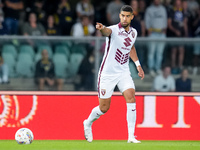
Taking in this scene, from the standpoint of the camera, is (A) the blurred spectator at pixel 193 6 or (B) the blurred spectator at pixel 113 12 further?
(A) the blurred spectator at pixel 193 6

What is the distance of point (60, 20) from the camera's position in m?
13.1

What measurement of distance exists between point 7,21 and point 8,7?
727 mm

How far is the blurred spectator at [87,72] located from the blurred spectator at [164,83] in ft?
4.67

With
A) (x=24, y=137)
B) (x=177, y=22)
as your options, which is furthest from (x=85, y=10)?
(x=24, y=137)

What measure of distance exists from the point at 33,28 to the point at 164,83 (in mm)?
3666

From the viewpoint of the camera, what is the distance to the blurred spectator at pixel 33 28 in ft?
40.7

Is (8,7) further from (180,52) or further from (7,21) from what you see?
(180,52)

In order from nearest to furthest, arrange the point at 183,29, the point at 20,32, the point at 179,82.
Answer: the point at 179,82 → the point at 20,32 → the point at 183,29

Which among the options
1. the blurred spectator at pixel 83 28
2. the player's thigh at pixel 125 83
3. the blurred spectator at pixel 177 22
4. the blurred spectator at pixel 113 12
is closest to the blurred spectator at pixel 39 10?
the blurred spectator at pixel 83 28

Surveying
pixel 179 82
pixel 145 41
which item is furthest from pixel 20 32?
pixel 179 82

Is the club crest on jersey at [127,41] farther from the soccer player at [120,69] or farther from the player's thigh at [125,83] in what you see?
the player's thigh at [125,83]

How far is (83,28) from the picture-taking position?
12.9 m

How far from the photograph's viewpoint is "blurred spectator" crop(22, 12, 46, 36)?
488 inches

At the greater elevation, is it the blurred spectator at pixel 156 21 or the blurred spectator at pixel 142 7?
the blurred spectator at pixel 142 7
